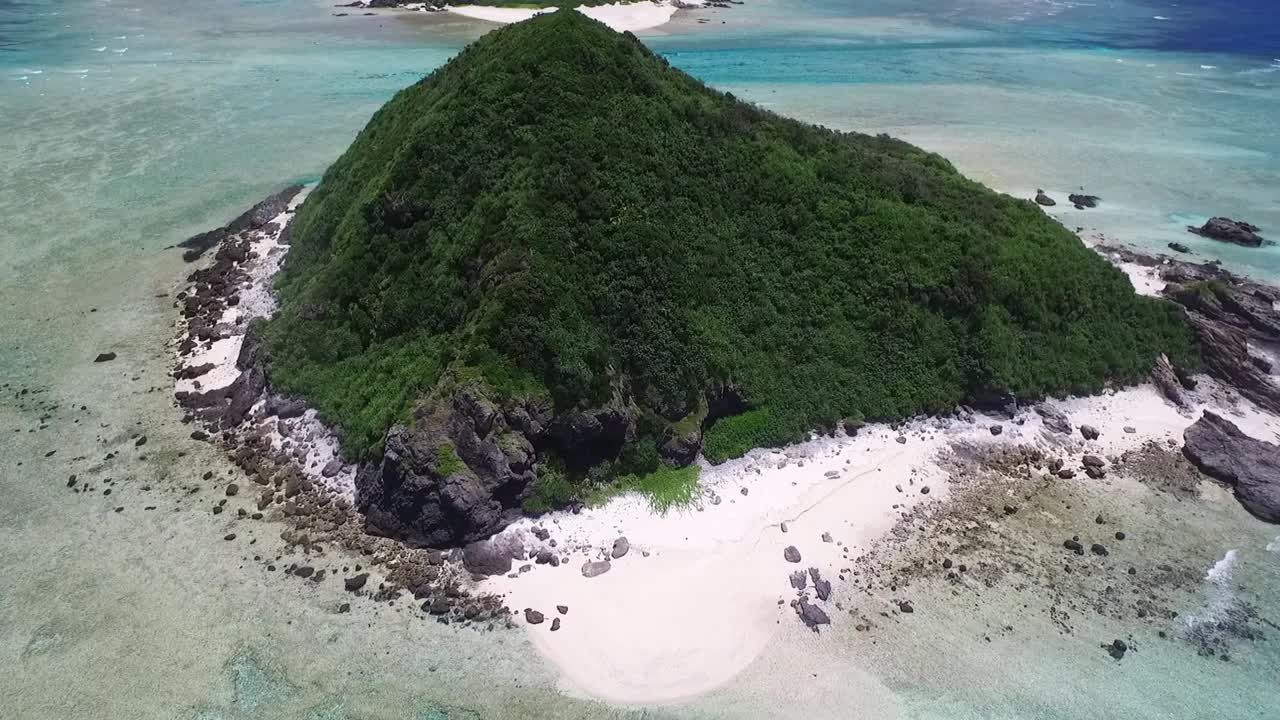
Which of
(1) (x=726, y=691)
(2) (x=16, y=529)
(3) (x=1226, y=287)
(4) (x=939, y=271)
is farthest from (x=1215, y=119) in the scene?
(2) (x=16, y=529)

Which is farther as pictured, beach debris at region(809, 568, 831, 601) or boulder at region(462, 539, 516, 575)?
boulder at region(462, 539, 516, 575)

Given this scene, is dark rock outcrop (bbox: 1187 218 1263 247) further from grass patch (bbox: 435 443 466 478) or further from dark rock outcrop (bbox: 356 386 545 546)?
grass patch (bbox: 435 443 466 478)

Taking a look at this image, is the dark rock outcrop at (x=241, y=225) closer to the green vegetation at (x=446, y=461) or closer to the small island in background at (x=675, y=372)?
the small island in background at (x=675, y=372)

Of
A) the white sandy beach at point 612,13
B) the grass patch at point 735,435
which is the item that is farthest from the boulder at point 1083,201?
the white sandy beach at point 612,13

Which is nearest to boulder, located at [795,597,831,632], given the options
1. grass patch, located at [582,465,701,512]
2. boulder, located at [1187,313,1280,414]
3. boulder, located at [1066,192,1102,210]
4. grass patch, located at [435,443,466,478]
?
grass patch, located at [582,465,701,512]

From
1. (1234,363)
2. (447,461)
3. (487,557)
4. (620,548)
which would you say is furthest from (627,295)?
(1234,363)

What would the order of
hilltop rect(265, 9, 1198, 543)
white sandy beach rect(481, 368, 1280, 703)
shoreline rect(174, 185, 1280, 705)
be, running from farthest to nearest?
hilltop rect(265, 9, 1198, 543) → shoreline rect(174, 185, 1280, 705) → white sandy beach rect(481, 368, 1280, 703)

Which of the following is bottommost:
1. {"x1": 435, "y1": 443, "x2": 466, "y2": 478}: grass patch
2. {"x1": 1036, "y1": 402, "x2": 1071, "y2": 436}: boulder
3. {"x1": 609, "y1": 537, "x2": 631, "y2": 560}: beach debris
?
{"x1": 609, "y1": 537, "x2": 631, "y2": 560}: beach debris
